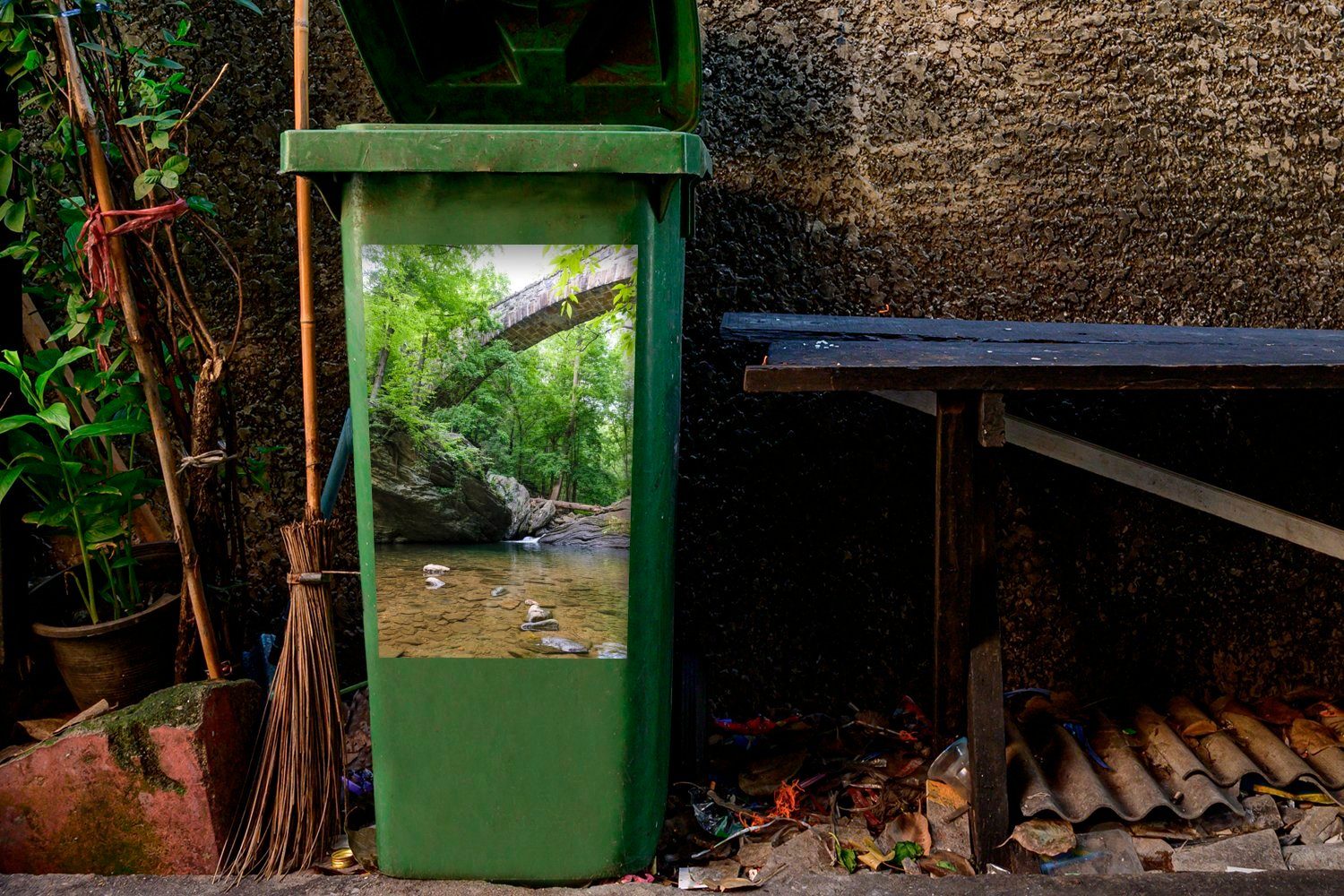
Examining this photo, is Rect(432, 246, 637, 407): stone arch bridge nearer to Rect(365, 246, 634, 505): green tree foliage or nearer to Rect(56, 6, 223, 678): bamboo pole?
Rect(365, 246, 634, 505): green tree foliage

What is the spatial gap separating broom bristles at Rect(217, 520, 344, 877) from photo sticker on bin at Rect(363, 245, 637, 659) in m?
0.28

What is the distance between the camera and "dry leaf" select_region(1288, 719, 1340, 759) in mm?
2172

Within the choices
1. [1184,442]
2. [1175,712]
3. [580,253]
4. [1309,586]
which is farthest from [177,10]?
[1309,586]

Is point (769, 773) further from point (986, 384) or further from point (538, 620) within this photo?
point (986, 384)

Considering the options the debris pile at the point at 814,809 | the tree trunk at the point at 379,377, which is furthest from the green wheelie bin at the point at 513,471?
the debris pile at the point at 814,809

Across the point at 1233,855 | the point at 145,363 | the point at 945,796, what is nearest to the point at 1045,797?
the point at 945,796

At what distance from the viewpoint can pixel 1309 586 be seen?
2428 millimetres

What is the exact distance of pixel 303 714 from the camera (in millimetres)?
1845

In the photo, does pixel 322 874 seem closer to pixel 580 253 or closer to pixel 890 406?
pixel 580 253

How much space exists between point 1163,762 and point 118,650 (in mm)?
2395

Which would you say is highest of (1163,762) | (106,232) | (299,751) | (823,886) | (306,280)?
(106,232)

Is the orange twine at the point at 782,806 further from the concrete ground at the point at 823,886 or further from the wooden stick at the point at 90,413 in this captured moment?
the wooden stick at the point at 90,413

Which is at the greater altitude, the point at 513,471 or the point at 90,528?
the point at 513,471

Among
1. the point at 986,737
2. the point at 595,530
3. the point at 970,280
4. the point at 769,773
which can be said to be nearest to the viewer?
the point at 595,530
